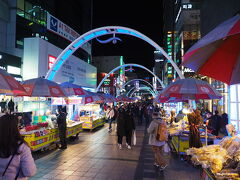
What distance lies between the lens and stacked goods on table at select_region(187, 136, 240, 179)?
350 centimetres

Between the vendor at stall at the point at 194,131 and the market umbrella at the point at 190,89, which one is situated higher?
the market umbrella at the point at 190,89

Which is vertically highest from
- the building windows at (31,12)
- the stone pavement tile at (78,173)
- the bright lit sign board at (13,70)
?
the building windows at (31,12)

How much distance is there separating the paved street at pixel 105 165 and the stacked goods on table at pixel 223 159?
2948 mm

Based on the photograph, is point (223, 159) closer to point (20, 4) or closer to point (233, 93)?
point (233, 93)

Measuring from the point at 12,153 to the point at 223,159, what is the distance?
354cm

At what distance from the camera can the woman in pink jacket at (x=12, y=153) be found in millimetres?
2832

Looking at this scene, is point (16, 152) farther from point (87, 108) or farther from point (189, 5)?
point (189, 5)

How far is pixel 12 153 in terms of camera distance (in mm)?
2852

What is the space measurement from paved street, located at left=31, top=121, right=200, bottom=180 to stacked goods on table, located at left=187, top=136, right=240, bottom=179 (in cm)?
295


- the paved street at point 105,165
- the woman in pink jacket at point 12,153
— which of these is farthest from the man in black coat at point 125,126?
the woman in pink jacket at point 12,153

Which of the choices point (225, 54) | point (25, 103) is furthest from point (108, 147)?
point (225, 54)

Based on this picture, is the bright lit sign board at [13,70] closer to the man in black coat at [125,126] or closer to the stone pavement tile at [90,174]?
the man in black coat at [125,126]

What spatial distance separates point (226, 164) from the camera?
3807mm

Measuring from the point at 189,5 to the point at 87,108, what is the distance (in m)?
28.4
